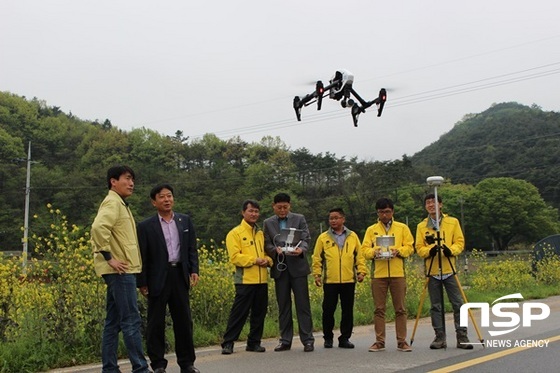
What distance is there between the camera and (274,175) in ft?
248

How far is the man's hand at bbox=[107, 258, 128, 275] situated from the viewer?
18.9ft

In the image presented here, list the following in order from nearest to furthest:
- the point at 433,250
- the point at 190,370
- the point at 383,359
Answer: the point at 190,370
the point at 383,359
the point at 433,250

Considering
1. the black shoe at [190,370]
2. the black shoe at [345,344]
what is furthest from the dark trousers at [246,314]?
the black shoe at [190,370]

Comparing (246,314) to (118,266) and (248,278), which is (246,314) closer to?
(248,278)

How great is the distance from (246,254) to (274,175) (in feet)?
222

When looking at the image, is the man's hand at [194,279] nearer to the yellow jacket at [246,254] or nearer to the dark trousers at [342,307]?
the yellow jacket at [246,254]

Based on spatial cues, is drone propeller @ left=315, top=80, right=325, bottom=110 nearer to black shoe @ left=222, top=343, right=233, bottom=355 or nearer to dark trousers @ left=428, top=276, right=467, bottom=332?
dark trousers @ left=428, top=276, right=467, bottom=332

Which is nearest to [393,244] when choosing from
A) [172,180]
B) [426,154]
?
[172,180]

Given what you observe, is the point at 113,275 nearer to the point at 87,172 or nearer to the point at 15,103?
the point at 87,172

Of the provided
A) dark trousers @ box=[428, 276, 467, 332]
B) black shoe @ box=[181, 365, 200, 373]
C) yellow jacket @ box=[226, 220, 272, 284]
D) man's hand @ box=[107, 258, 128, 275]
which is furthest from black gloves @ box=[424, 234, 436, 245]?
man's hand @ box=[107, 258, 128, 275]

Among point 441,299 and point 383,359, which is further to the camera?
point 441,299

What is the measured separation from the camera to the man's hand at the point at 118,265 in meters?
5.77

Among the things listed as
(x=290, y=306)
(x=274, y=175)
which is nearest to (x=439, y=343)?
(x=290, y=306)

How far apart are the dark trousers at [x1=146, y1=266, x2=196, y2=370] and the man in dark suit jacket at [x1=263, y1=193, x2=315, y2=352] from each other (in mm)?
1813
